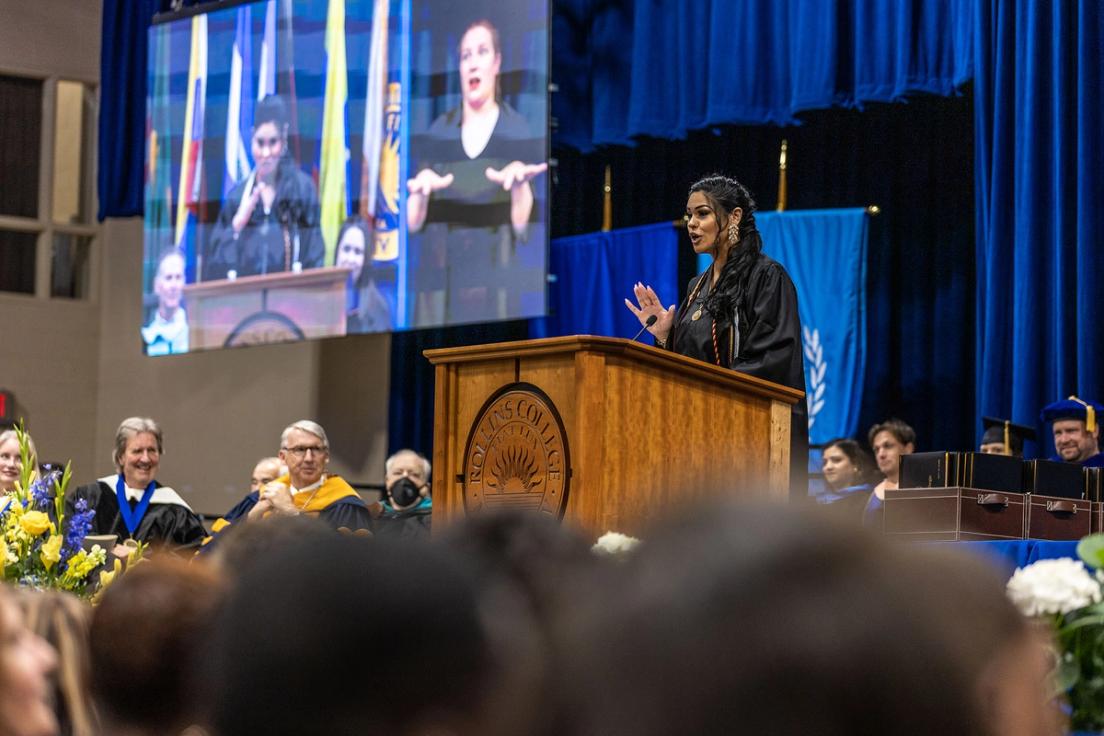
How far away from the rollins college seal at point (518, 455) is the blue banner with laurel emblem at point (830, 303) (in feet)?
16.2

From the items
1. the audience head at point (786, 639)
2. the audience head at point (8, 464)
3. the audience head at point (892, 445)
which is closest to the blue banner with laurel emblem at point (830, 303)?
the audience head at point (892, 445)

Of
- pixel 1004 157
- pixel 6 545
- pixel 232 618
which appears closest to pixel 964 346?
pixel 1004 157

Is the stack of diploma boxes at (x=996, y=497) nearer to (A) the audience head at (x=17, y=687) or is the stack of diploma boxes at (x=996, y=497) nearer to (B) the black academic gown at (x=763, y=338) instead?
(B) the black academic gown at (x=763, y=338)

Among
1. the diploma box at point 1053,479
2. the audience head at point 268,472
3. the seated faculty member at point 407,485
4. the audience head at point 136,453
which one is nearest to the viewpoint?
the diploma box at point 1053,479

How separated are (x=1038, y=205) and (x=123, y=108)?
22.7 ft

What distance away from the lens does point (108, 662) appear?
1470 mm

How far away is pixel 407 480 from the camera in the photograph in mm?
8555

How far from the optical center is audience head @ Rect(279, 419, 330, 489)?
23.3ft

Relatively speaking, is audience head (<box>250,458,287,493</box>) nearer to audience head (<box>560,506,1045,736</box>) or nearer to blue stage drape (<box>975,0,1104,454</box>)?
blue stage drape (<box>975,0,1104,454</box>)

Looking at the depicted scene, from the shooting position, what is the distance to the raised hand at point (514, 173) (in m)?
8.73

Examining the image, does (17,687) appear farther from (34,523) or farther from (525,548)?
(34,523)

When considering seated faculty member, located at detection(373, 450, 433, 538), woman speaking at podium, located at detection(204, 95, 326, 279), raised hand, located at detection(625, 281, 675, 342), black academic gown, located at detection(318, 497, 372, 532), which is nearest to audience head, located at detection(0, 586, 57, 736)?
raised hand, located at detection(625, 281, 675, 342)

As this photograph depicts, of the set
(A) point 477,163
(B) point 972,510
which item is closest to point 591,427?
(B) point 972,510

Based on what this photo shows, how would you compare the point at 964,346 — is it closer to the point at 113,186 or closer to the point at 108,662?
the point at 113,186
